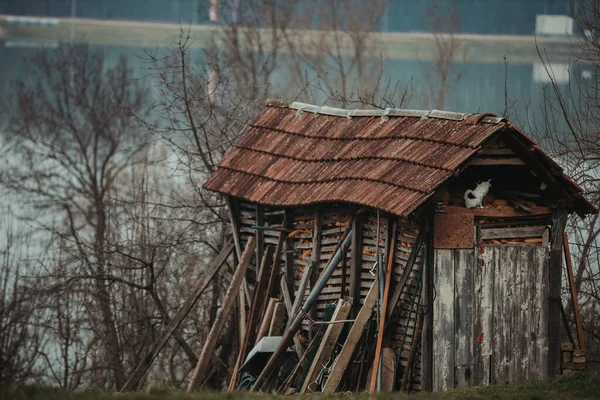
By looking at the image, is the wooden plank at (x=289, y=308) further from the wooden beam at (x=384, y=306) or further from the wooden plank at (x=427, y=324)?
the wooden plank at (x=427, y=324)

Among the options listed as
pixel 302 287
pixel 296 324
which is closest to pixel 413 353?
pixel 296 324

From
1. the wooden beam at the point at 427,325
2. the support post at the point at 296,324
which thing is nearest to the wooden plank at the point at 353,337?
the wooden beam at the point at 427,325

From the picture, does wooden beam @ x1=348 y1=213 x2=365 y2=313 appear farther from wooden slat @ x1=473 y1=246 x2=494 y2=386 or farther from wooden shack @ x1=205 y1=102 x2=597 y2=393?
wooden slat @ x1=473 y1=246 x2=494 y2=386

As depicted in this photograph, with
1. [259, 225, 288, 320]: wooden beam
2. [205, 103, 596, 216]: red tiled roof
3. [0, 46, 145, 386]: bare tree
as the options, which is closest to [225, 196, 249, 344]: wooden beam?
[205, 103, 596, 216]: red tiled roof

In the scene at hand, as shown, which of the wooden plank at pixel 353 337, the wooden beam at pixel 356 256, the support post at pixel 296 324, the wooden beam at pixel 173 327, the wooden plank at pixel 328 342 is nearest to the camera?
the wooden plank at pixel 353 337

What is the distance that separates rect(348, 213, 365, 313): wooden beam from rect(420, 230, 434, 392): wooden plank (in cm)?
146

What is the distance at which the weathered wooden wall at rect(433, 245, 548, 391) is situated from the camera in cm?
1283

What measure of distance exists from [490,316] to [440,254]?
99 cm

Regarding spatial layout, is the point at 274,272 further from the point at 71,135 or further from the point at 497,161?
the point at 71,135

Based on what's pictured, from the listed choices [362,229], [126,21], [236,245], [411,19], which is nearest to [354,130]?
[362,229]

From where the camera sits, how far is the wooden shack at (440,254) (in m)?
12.8

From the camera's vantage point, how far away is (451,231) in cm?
1283

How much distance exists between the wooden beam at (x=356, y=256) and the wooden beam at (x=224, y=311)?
272 centimetres

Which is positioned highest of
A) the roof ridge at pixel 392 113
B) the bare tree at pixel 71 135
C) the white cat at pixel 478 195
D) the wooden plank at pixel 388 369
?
the bare tree at pixel 71 135
